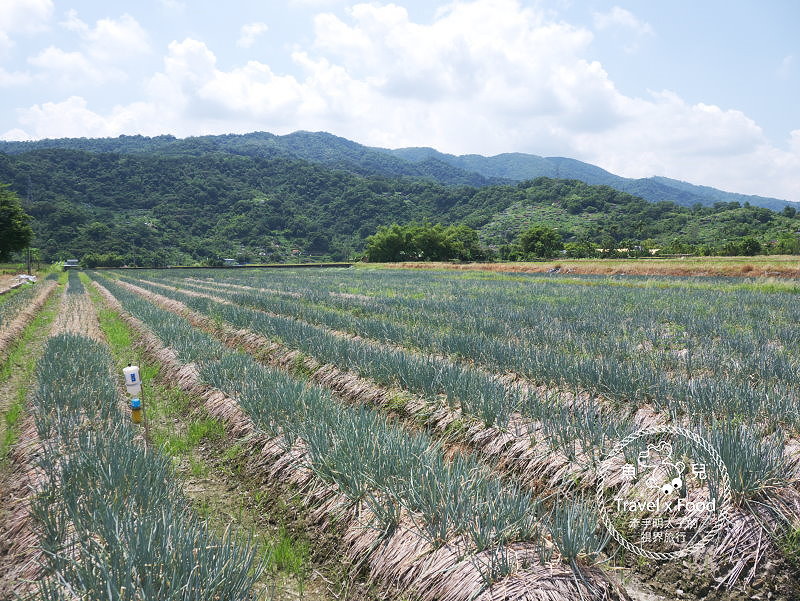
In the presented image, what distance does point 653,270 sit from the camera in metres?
28.6

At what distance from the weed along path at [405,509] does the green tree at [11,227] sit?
44.9m

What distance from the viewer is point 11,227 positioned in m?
36.2

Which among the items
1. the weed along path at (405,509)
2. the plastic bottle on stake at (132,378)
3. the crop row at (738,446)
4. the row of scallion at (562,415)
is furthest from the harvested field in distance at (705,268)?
the plastic bottle on stake at (132,378)

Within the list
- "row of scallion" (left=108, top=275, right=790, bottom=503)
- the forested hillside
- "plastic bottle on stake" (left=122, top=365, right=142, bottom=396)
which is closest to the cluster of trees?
the forested hillside

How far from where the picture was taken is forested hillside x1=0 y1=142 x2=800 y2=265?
78.8 meters

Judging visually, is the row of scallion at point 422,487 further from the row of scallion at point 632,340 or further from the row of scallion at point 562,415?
the row of scallion at point 632,340

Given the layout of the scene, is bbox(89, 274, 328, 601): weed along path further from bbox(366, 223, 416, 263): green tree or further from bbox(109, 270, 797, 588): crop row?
bbox(366, 223, 416, 263): green tree

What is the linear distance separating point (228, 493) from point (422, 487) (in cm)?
225

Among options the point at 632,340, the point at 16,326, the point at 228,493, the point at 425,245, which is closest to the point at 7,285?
the point at 16,326

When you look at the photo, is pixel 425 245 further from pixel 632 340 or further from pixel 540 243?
pixel 632 340

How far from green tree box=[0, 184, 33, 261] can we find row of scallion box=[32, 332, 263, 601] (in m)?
43.3

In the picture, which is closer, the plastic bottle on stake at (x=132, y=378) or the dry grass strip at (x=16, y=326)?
the plastic bottle on stake at (x=132, y=378)

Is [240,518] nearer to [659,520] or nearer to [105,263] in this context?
[659,520]

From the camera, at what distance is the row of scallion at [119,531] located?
206 centimetres
